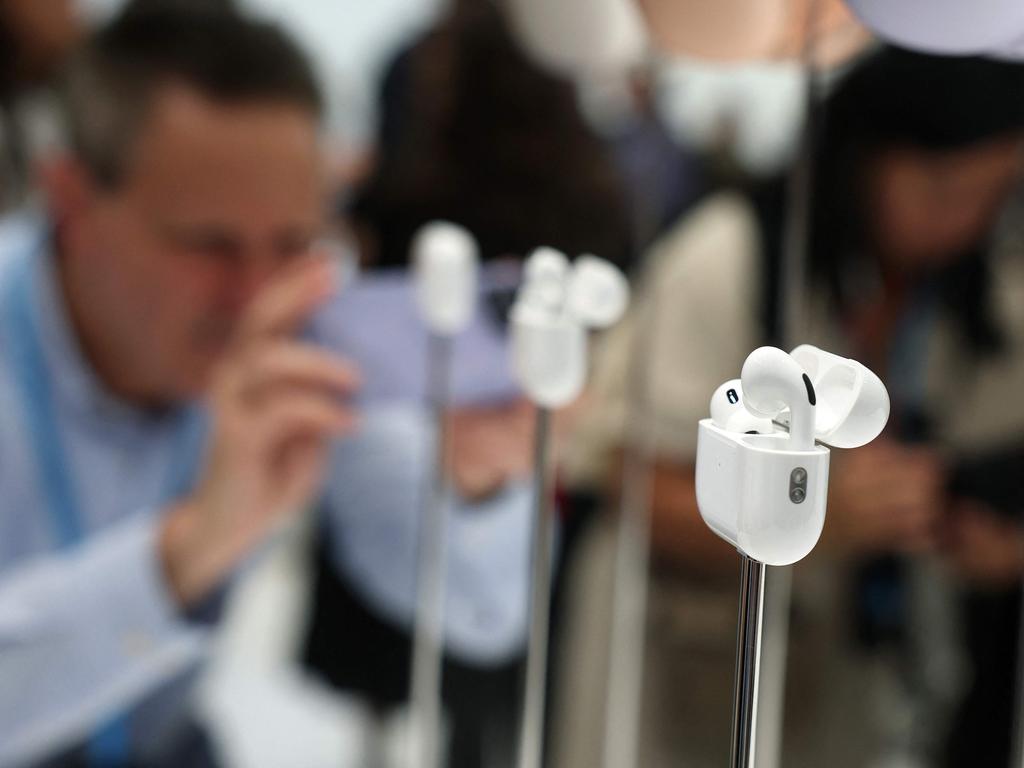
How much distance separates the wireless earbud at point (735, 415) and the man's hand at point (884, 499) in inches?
21.2

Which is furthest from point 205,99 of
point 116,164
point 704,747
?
point 704,747

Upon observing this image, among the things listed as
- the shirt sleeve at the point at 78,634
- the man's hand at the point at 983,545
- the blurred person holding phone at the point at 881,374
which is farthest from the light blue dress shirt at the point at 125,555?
the man's hand at the point at 983,545

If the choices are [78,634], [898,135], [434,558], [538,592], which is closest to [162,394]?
[78,634]

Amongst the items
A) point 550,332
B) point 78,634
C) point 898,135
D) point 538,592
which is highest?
point 898,135

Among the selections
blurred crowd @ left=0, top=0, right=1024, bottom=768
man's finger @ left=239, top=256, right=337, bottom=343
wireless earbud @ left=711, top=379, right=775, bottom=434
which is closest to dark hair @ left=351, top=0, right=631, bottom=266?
blurred crowd @ left=0, top=0, right=1024, bottom=768

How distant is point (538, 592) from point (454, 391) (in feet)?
1.01

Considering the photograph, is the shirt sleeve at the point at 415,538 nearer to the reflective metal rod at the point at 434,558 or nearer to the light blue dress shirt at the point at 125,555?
the light blue dress shirt at the point at 125,555

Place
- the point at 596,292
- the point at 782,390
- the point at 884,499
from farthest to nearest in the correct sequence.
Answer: the point at 884,499, the point at 596,292, the point at 782,390

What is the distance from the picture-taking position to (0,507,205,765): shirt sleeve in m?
0.67

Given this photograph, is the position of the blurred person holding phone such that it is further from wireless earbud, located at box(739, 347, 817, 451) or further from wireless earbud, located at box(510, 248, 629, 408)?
wireless earbud, located at box(739, 347, 817, 451)

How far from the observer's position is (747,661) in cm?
25

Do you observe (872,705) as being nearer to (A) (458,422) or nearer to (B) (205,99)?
(A) (458,422)

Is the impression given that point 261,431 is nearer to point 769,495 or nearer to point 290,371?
point 290,371

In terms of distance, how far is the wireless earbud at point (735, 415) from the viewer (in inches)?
9.6
